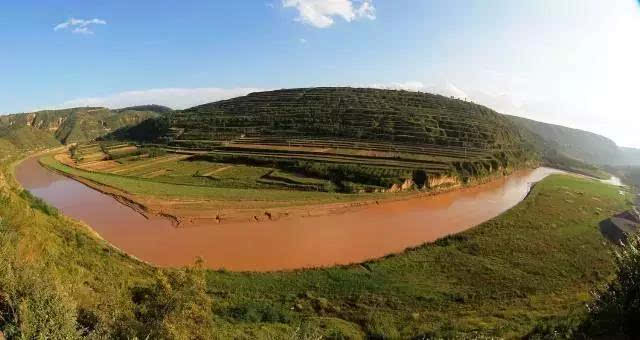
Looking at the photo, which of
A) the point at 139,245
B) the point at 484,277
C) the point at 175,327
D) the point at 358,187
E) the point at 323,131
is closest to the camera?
the point at 175,327

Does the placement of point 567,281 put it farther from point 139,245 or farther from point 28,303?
point 139,245

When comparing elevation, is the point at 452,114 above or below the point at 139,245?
above

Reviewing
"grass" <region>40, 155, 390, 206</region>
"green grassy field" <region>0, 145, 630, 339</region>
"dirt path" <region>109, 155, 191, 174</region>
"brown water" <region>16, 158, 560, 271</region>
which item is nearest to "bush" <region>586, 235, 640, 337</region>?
"green grassy field" <region>0, 145, 630, 339</region>

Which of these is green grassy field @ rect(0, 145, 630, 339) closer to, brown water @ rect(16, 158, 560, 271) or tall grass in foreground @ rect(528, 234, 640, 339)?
tall grass in foreground @ rect(528, 234, 640, 339)

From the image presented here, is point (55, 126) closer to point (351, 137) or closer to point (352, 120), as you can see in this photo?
point (352, 120)

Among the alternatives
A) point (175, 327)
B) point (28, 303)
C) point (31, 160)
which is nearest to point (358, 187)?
point (175, 327)

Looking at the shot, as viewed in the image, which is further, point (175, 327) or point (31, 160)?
point (31, 160)
